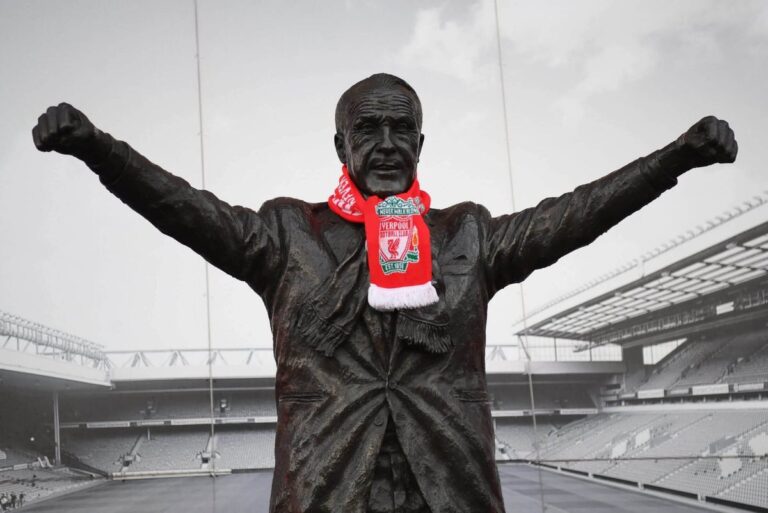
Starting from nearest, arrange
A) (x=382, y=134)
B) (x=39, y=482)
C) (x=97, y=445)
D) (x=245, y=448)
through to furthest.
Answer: (x=382, y=134) → (x=39, y=482) → (x=97, y=445) → (x=245, y=448)

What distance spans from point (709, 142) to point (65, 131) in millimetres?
1383

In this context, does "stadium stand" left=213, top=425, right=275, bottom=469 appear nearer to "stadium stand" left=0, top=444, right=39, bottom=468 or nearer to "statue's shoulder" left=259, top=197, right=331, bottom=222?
"stadium stand" left=0, top=444, right=39, bottom=468

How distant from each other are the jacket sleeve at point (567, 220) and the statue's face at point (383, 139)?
30cm

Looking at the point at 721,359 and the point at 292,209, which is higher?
the point at 292,209

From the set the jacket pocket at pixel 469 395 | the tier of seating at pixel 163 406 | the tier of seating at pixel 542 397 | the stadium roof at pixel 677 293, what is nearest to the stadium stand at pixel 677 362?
the stadium roof at pixel 677 293

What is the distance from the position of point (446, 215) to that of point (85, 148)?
92cm

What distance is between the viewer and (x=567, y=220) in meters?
1.67

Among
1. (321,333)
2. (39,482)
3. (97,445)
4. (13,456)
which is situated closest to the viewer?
(321,333)

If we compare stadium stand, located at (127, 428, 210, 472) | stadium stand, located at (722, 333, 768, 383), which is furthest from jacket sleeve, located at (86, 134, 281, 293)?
stadium stand, located at (127, 428, 210, 472)

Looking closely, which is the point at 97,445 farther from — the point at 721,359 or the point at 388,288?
the point at 388,288

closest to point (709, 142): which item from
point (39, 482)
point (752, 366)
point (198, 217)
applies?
point (198, 217)

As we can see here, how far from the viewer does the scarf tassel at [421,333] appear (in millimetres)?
1565

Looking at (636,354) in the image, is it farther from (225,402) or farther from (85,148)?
(85,148)

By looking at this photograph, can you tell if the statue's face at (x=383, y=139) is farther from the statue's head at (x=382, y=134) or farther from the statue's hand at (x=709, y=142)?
the statue's hand at (x=709, y=142)
